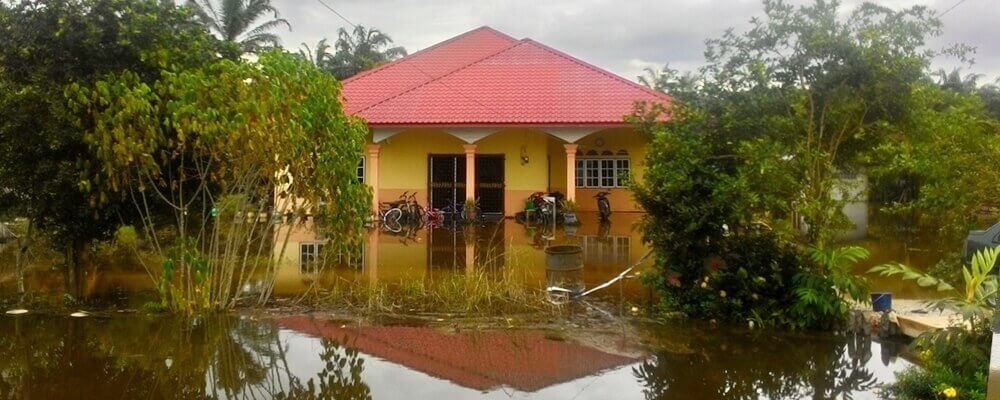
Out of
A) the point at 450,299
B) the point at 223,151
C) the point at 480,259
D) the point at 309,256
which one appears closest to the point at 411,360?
the point at 450,299

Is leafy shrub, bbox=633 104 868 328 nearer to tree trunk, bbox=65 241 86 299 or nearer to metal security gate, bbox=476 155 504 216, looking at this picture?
tree trunk, bbox=65 241 86 299

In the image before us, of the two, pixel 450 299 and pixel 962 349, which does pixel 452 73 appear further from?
pixel 962 349

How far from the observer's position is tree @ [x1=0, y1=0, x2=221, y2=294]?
769 cm

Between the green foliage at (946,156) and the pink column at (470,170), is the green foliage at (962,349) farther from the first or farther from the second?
the pink column at (470,170)

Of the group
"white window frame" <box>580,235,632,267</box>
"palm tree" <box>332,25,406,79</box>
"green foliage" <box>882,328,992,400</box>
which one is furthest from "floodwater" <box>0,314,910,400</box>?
"palm tree" <box>332,25,406,79</box>

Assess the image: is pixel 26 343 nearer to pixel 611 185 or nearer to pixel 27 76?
pixel 27 76

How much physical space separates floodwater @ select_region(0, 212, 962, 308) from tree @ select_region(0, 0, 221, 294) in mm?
1569

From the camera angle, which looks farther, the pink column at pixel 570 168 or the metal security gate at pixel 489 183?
the metal security gate at pixel 489 183

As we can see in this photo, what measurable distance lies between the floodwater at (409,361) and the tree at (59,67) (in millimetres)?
1303

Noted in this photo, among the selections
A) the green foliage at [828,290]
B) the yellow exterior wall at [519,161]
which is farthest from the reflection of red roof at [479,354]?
the yellow exterior wall at [519,161]

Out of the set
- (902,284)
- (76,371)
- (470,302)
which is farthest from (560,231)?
(76,371)

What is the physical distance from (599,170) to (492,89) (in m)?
3.68

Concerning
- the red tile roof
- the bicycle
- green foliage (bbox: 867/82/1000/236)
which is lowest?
the bicycle

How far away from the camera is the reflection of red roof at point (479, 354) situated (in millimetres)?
6230
